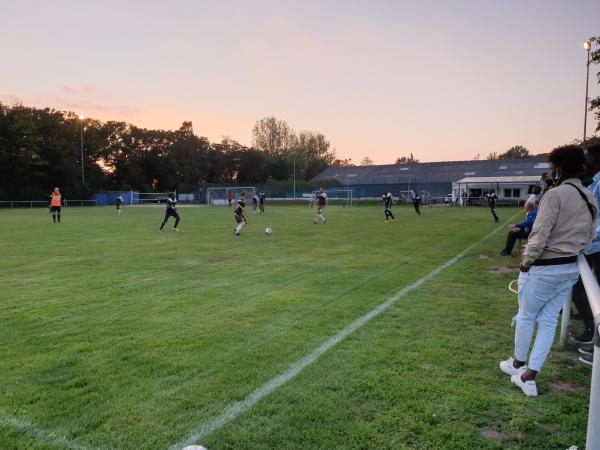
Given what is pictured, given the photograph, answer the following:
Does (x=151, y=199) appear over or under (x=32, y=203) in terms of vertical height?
over

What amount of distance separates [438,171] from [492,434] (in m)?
71.0

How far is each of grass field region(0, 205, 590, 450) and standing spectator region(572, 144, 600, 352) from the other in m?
0.45

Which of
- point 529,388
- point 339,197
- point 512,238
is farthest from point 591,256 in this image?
point 339,197

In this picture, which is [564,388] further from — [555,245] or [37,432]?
[37,432]

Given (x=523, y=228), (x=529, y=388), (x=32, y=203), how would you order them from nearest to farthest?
(x=529, y=388) < (x=523, y=228) < (x=32, y=203)

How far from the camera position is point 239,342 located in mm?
5117

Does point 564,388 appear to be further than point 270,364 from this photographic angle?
No

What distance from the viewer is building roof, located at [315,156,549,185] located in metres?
62.6

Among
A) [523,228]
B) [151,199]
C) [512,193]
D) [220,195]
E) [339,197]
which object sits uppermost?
[512,193]

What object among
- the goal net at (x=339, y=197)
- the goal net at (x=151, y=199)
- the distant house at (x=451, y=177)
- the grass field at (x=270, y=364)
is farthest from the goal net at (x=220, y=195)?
the grass field at (x=270, y=364)

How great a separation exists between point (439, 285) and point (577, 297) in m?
3.11

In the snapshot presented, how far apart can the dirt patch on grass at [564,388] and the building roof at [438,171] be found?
5891cm

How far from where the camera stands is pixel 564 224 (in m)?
3.63

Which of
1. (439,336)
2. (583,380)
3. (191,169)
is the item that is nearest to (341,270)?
(439,336)
